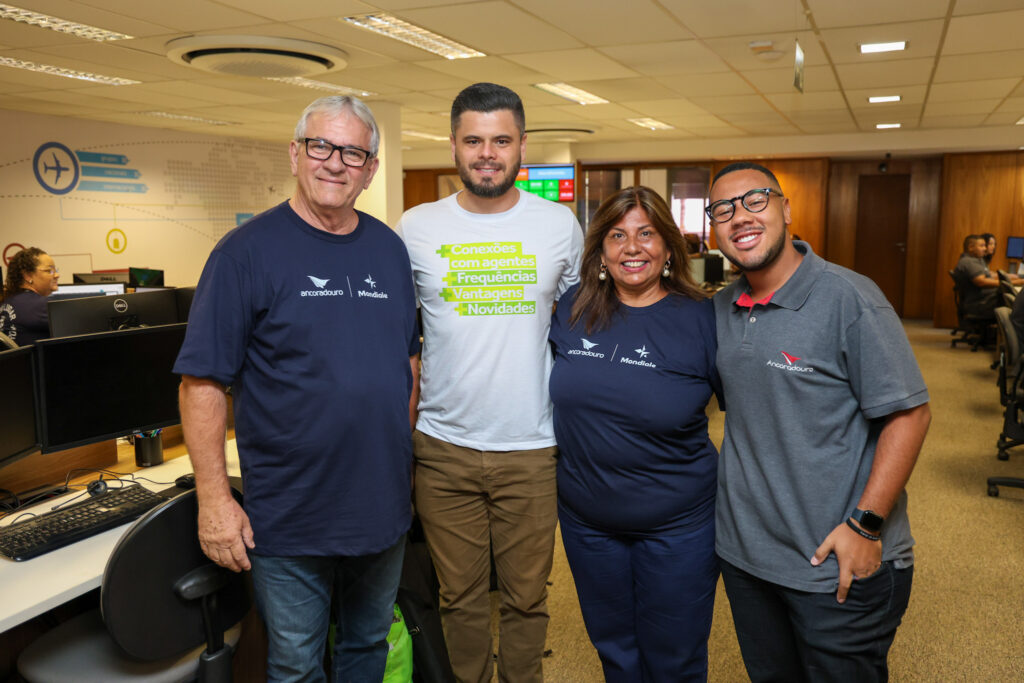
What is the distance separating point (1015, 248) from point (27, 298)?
11386mm

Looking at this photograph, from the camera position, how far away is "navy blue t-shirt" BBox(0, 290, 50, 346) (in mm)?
4977

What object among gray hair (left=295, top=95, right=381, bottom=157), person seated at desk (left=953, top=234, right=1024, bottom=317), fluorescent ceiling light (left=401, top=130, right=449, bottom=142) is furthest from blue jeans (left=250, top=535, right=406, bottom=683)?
fluorescent ceiling light (left=401, top=130, right=449, bottom=142)

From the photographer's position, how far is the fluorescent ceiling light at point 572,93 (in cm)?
702

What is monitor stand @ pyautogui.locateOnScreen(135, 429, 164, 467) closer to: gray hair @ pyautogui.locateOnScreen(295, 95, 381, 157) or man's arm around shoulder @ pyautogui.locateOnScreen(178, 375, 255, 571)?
man's arm around shoulder @ pyautogui.locateOnScreen(178, 375, 255, 571)

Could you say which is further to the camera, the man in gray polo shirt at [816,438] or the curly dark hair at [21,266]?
the curly dark hair at [21,266]

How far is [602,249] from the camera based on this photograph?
6.59ft

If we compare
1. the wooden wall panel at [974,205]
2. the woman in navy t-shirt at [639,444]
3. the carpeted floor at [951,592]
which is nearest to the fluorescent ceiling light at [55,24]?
the woman in navy t-shirt at [639,444]

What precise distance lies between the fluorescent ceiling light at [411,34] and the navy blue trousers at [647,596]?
3774 millimetres

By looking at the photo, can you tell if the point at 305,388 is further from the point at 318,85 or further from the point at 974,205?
the point at 974,205

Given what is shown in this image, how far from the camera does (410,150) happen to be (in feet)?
43.6

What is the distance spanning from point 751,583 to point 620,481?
0.37 m

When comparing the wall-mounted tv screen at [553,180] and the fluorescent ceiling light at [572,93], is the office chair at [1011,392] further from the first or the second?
the wall-mounted tv screen at [553,180]

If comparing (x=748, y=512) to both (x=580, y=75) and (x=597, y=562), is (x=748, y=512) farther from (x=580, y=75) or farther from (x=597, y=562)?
(x=580, y=75)

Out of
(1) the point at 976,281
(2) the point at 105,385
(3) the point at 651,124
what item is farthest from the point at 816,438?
(3) the point at 651,124
